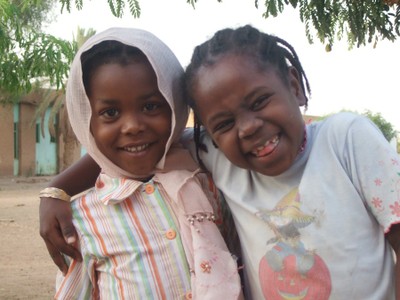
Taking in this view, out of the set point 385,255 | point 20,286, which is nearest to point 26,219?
point 20,286

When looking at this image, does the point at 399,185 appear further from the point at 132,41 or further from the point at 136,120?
the point at 132,41

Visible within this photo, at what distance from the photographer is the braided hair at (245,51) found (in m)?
1.66

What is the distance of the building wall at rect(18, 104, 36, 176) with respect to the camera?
2303 cm

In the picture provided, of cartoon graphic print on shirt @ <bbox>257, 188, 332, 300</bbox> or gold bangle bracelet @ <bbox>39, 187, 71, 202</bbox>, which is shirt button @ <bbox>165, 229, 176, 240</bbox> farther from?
gold bangle bracelet @ <bbox>39, 187, 71, 202</bbox>

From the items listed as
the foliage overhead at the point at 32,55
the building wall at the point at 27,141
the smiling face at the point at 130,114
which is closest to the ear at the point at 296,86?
the smiling face at the point at 130,114

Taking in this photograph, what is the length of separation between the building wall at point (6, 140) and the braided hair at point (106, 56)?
21376 mm

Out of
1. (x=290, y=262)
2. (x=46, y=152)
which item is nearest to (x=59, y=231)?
(x=290, y=262)

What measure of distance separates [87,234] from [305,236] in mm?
740

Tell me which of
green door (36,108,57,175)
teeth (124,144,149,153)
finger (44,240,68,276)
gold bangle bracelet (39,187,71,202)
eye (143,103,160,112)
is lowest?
green door (36,108,57,175)

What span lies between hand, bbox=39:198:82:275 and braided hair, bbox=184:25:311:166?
22.1 inches

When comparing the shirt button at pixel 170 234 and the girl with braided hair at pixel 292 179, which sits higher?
the girl with braided hair at pixel 292 179

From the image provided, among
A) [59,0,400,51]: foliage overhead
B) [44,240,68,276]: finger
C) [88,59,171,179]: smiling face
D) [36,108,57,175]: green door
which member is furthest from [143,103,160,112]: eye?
[36,108,57,175]: green door

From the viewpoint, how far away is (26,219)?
10523 millimetres

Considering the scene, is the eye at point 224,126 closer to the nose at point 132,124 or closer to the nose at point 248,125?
the nose at point 248,125
